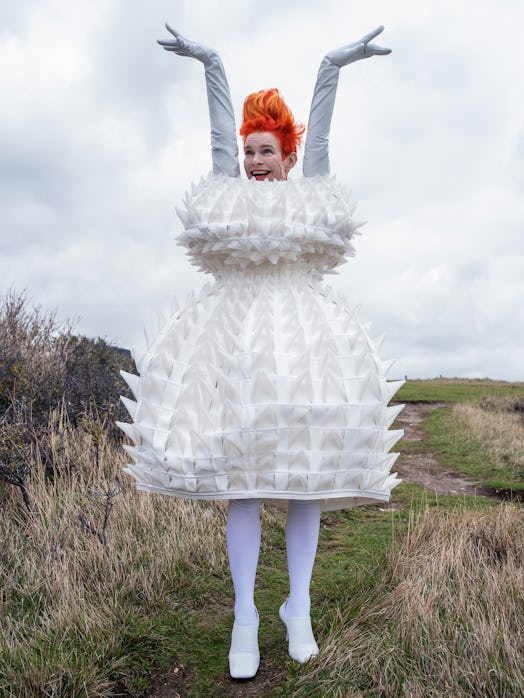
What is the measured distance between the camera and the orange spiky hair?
2764mm

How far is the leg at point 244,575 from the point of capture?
252 centimetres

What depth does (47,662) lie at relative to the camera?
8.11 feet

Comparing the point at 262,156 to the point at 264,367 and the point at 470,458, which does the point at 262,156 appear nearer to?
the point at 264,367

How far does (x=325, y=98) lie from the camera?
2682 millimetres

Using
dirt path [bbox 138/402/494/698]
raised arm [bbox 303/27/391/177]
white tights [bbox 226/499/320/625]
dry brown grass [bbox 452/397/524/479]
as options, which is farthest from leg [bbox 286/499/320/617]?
dry brown grass [bbox 452/397/524/479]

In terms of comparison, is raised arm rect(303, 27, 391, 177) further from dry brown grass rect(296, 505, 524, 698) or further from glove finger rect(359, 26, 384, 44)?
dry brown grass rect(296, 505, 524, 698)

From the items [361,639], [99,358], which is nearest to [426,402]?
[99,358]

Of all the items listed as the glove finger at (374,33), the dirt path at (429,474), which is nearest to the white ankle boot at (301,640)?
→ the glove finger at (374,33)

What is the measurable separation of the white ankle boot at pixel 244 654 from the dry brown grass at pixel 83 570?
49 centimetres

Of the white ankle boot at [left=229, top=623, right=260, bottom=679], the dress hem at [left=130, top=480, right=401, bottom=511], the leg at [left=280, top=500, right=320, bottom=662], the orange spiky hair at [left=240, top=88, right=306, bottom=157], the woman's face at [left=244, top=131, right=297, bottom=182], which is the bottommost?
the white ankle boot at [left=229, top=623, right=260, bottom=679]

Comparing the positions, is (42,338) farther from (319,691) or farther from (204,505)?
(319,691)

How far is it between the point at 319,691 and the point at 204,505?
2.46m

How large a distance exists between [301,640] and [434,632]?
0.54m

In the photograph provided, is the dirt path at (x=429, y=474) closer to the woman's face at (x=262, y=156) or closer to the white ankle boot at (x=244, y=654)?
the white ankle boot at (x=244, y=654)
